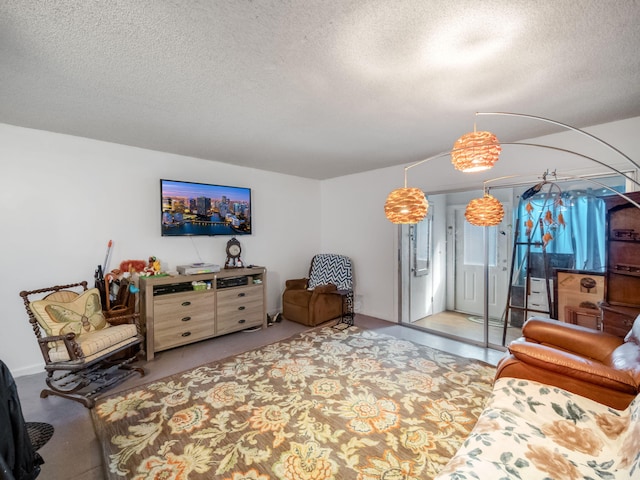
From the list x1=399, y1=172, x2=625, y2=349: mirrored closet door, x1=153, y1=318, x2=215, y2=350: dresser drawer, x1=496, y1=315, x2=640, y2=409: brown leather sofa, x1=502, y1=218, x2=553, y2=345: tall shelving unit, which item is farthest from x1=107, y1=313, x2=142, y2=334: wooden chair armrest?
x1=502, y1=218, x2=553, y2=345: tall shelving unit

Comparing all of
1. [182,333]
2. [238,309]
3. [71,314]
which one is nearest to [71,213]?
[71,314]

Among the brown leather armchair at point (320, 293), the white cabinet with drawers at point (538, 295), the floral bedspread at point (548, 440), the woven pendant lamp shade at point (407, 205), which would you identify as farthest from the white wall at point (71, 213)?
the white cabinet with drawers at point (538, 295)

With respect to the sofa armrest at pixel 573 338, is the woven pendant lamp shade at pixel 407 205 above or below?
above

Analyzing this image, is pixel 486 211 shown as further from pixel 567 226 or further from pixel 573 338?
pixel 567 226

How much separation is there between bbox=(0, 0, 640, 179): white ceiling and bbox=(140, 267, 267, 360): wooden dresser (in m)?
1.70

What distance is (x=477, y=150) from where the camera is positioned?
5.21 feet

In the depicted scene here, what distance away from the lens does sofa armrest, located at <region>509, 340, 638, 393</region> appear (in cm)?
133

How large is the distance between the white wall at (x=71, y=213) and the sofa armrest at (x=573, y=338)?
12.1 feet

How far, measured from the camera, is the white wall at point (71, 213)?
2.63m

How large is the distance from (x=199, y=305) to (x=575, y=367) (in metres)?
3.40

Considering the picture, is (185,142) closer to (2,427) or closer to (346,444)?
(2,427)

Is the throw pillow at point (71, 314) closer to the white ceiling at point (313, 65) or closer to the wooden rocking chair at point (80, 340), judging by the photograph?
the wooden rocking chair at point (80, 340)

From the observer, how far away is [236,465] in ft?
5.29

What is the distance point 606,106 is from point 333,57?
7.65 ft
